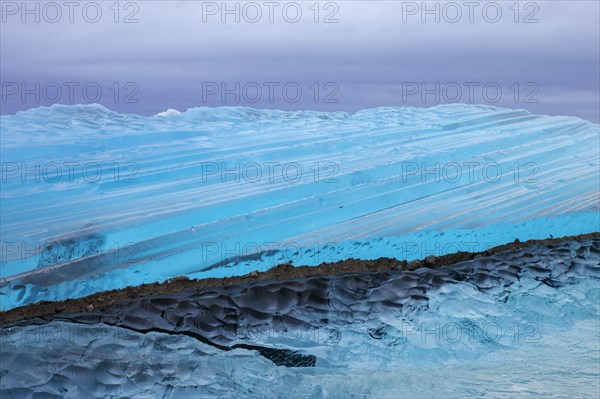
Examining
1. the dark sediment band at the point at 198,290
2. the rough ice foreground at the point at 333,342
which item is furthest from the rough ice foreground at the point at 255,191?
the rough ice foreground at the point at 333,342

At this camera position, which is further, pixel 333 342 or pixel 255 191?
pixel 255 191

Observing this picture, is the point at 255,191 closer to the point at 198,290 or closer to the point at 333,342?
the point at 198,290

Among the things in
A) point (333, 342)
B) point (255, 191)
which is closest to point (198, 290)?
point (333, 342)

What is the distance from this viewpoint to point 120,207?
4.99 metres

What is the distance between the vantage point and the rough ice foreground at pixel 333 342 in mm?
2564

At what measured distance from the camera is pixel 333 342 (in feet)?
10.1

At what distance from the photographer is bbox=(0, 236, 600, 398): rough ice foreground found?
256 centimetres

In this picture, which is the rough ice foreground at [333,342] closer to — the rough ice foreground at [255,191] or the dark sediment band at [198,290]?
the dark sediment band at [198,290]

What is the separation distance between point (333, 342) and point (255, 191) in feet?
8.09

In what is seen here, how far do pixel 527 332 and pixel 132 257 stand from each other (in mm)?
2461

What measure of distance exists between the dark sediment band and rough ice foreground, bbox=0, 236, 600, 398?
14 millimetres

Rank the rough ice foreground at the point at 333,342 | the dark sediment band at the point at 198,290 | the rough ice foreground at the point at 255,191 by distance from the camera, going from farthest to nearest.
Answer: the rough ice foreground at the point at 255,191 → the dark sediment band at the point at 198,290 → the rough ice foreground at the point at 333,342

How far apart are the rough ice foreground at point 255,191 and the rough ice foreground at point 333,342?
1241mm

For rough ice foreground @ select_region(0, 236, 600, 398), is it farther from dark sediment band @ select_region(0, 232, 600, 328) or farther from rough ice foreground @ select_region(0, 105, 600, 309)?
rough ice foreground @ select_region(0, 105, 600, 309)
